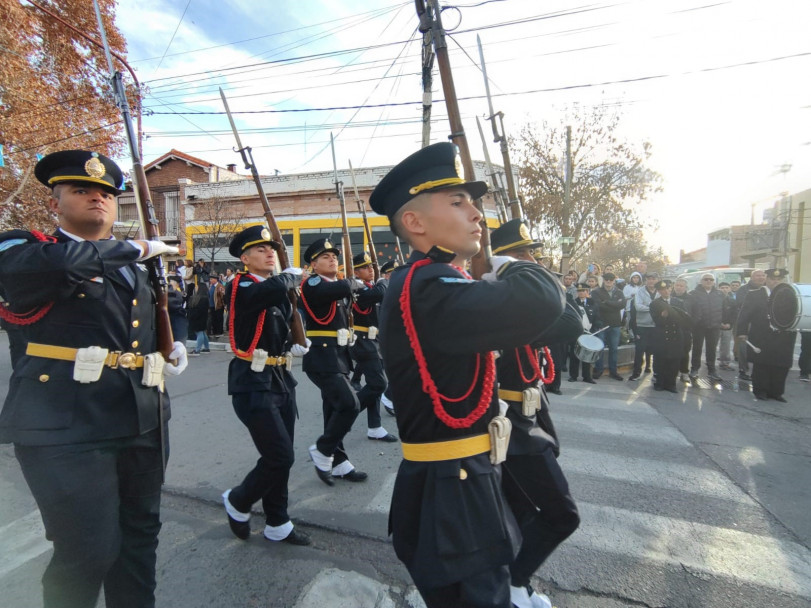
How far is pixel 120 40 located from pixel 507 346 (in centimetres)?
1702

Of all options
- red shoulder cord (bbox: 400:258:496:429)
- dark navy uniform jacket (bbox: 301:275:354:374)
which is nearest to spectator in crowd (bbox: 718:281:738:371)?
dark navy uniform jacket (bbox: 301:275:354:374)

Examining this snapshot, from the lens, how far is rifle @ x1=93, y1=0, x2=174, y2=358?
2.28m

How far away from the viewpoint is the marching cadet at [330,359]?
385 centimetres

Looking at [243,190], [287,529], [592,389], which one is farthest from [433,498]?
[243,190]

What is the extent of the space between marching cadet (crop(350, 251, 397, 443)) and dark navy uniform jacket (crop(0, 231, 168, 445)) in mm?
→ 2926

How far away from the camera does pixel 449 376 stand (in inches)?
56.2

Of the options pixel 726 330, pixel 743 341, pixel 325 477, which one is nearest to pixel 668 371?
pixel 743 341

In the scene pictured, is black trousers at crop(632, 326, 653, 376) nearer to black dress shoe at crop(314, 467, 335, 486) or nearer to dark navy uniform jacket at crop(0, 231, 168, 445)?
black dress shoe at crop(314, 467, 335, 486)

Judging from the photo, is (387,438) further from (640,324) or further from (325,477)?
(640,324)

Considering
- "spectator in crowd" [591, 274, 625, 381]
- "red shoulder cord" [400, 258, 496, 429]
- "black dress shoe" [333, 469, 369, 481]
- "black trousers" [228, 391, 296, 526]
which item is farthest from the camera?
"spectator in crowd" [591, 274, 625, 381]

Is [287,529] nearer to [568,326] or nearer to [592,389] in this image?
[568,326]

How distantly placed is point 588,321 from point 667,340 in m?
1.39

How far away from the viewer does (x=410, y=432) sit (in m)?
1.50

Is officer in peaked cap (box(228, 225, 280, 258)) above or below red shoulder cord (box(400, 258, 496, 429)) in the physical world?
above
